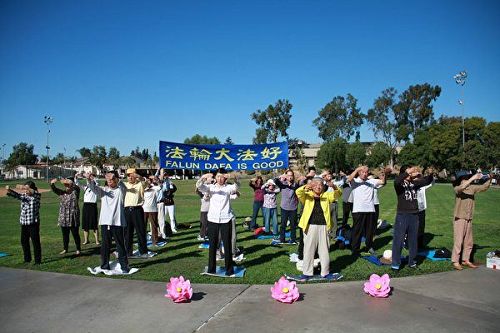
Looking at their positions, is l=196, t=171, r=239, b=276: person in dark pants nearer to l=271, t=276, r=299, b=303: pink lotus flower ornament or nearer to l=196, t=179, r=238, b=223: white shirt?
l=196, t=179, r=238, b=223: white shirt

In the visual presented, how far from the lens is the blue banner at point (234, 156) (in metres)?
10.7

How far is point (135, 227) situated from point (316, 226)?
4.78m

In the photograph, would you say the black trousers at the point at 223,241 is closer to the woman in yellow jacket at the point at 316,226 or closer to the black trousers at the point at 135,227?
the woman in yellow jacket at the point at 316,226

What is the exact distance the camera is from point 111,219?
25.4 ft

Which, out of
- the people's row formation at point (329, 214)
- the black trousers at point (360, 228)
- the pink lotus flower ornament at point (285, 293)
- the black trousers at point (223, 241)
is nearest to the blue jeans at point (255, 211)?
the black trousers at point (360, 228)

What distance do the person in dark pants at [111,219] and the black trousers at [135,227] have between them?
52.6 inches

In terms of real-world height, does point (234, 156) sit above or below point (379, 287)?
above

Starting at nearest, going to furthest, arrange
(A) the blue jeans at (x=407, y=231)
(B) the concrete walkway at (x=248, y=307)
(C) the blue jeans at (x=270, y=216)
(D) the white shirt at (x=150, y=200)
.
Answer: (B) the concrete walkway at (x=248, y=307) < (A) the blue jeans at (x=407, y=231) < (D) the white shirt at (x=150, y=200) < (C) the blue jeans at (x=270, y=216)

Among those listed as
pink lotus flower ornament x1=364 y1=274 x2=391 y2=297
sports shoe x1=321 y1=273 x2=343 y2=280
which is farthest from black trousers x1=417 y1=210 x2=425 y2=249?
pink lotus flower ornament x1=364 y1=274 x2=391 y2=297

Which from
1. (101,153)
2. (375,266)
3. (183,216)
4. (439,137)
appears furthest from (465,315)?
(101,153)

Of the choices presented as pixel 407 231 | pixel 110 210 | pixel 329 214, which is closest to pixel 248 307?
pixel 329 214

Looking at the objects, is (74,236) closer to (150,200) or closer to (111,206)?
(150,200)

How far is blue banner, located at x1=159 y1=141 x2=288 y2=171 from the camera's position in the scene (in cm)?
1074

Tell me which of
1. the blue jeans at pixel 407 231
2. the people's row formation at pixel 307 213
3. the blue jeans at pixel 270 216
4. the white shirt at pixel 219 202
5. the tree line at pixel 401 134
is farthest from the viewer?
the tree line at pixel 401 134
